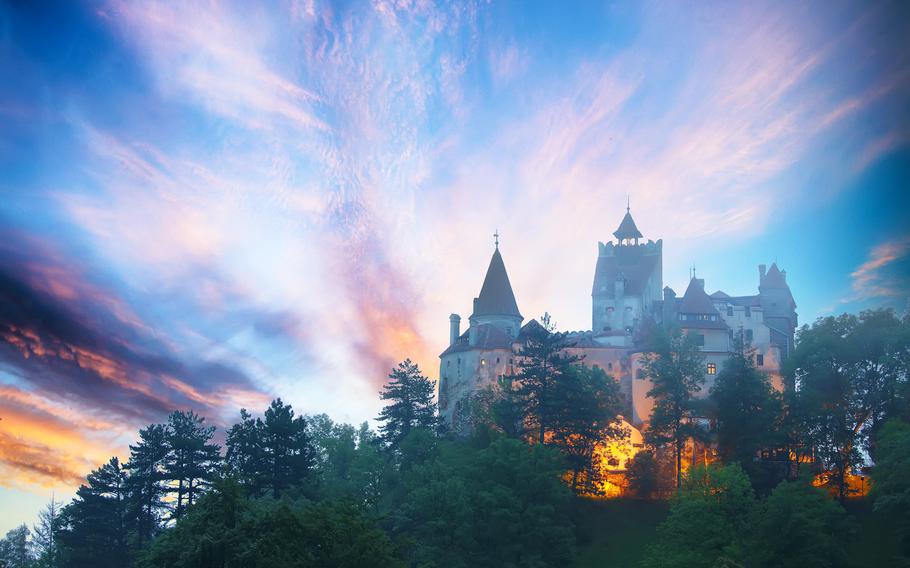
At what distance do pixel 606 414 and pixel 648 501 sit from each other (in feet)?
26.2

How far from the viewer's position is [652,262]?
324 feet

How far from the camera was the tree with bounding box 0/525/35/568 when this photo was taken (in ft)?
276

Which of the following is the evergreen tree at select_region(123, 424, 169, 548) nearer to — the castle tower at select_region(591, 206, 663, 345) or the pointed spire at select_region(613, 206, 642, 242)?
the castle tower at select_region(591, 206, 663, 345)

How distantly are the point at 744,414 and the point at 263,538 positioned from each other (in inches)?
1819

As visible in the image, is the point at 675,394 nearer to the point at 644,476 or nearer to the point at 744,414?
the point at 744,414

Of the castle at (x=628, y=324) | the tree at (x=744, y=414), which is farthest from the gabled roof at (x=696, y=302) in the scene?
the tree at (x=744, y=414)

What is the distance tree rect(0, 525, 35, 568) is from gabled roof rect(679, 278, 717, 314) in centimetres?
6884

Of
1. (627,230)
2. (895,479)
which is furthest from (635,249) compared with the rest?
(895,479)

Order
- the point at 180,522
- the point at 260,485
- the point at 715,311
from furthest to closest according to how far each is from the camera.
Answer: the point at 715,311 → the point at 260,485 → the point at 180,522

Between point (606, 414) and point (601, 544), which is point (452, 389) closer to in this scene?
point (606, 414)

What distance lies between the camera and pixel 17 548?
90.9m

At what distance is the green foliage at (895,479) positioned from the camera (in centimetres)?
4991

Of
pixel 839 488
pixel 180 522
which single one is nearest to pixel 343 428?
pixel 839 488

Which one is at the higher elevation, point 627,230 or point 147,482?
point 627,230
